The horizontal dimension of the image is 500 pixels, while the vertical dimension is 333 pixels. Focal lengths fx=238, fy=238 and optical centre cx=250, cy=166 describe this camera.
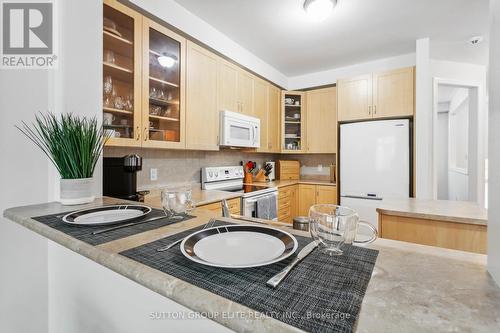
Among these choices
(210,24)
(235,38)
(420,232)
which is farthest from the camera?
(235,38)

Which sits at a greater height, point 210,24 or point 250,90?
point 210,24

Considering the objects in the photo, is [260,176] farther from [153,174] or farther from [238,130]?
[153,174]

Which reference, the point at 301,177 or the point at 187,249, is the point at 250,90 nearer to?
the point at 301,177

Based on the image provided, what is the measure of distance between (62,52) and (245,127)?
1.92 meters

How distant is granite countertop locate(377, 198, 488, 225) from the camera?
1322 mm

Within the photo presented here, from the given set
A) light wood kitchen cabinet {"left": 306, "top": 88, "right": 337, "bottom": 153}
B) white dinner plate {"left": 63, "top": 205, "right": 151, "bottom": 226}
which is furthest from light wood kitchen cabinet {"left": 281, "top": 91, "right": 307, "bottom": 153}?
white dinner plate {"left": 63, "top": 205, "right": 151, "bottom": 226}

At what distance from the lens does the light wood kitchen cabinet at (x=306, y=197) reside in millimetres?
3506

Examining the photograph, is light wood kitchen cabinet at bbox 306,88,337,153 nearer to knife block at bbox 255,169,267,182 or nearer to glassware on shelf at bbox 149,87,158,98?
knife block at bbox 255,169,267,182

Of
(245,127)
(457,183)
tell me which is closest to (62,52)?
(245,127)

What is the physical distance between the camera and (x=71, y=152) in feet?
3.52

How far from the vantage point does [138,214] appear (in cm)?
96

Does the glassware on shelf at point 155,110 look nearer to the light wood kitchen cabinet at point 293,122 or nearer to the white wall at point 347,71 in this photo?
the light wood kitchen cabinet at point 293,122

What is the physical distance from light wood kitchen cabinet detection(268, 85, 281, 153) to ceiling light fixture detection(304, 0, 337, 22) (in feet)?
4.86

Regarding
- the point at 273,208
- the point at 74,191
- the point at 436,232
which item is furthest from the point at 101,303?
the point at 273,208
